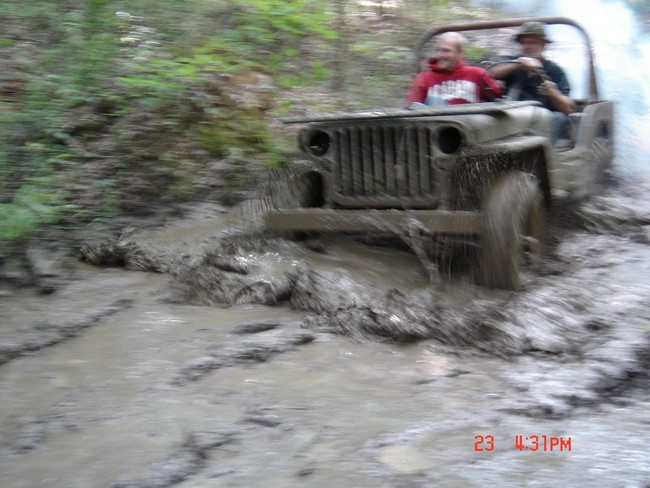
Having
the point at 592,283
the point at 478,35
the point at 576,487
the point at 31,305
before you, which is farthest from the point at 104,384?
the point at 478,35

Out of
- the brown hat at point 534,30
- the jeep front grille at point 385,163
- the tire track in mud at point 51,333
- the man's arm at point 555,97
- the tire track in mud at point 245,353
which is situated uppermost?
the brown hat at point 534,30

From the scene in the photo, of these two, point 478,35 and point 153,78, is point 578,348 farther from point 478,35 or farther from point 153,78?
point 478,35

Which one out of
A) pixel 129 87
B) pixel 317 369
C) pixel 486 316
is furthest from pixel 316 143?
pixel 129 87

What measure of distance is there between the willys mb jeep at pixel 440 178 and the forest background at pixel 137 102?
4.68ft

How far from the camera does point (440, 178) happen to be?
13.5ft

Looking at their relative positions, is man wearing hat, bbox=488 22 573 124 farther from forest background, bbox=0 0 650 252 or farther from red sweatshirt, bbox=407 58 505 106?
forest background, bbox=0 0 650 252

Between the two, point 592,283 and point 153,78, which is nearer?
point 592,283

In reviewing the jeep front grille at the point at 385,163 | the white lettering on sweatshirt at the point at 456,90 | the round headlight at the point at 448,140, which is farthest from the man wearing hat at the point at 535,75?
the jeep front grille at the point at 385,163

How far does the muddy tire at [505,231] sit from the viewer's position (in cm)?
394

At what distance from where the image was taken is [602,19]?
1259 centimetres

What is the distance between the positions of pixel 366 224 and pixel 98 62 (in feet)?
9.15

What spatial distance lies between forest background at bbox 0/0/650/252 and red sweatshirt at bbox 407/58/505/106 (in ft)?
4.09

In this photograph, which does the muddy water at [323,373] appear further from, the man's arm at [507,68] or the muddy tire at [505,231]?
the man's arm at [507,68]

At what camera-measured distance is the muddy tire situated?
3.94 m
